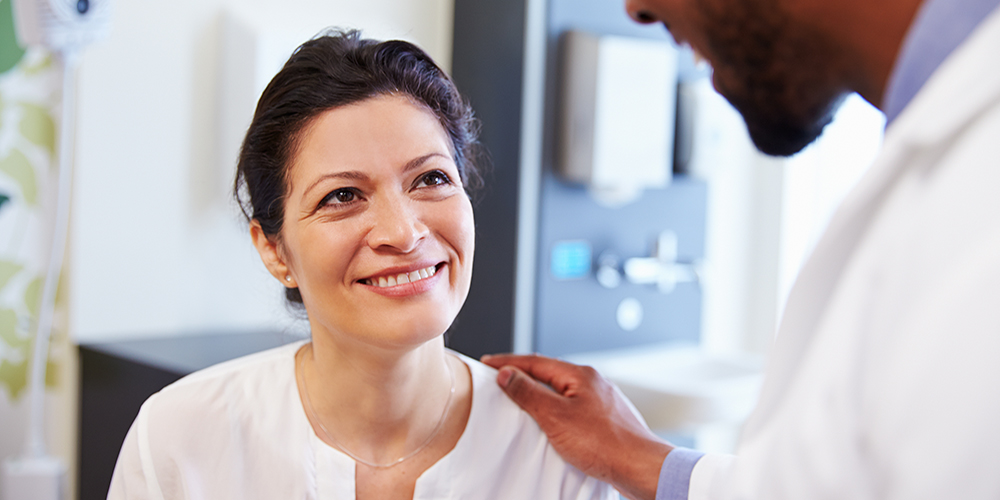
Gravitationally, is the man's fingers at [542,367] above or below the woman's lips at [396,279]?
below

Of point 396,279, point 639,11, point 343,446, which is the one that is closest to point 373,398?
point 343,446

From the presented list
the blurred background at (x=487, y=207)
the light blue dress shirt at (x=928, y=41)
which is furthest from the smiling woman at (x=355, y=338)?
the light blue dress shirt at (x=928, y=41)

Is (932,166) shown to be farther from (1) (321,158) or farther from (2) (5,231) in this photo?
(2) (5,231)

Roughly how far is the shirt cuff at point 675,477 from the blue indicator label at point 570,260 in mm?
1456

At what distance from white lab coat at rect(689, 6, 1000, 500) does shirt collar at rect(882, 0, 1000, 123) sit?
0.05 ft

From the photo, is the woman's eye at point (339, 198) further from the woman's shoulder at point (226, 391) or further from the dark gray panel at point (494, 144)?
the dark gray panel at point (494, 144)

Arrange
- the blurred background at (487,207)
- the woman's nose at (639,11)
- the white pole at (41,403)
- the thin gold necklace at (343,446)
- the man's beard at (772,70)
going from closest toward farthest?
the man's beard at (772,70) < the woman's nose at (639,11) < the thin gold necklace at (343,446) < the white pole at (41,403) < the blurred background at (487,207)

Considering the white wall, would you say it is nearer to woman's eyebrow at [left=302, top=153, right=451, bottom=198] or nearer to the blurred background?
the blurred background

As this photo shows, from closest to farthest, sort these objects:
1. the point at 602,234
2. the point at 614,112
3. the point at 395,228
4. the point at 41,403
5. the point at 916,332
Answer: the point at 916,332
the point at 395,228
the point at 41,403
the point at 614,112
the point at 602,234

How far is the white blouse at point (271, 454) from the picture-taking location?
1200 millimetres

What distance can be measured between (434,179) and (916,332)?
31.2 inches

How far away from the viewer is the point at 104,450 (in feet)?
6.34

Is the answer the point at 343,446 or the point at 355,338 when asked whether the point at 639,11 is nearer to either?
the point at 355,338

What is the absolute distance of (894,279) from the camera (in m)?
0.60
